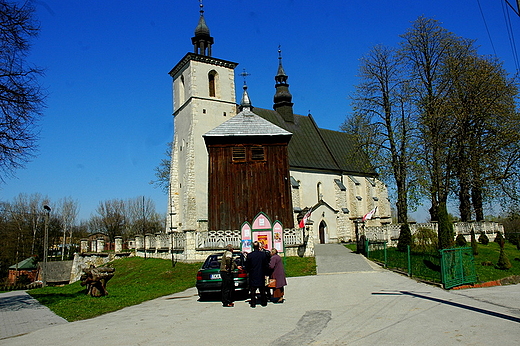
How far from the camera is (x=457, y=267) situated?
48.8 ft

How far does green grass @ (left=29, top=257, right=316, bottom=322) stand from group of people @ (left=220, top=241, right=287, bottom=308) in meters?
3.54

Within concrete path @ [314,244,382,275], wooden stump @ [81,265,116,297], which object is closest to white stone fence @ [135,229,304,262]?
concrete path @ [314,244,382,275]

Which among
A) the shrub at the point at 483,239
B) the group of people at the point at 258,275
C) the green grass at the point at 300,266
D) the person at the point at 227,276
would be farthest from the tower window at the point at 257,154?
the shrub at the point at 483,239

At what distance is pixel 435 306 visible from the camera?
10219 mm

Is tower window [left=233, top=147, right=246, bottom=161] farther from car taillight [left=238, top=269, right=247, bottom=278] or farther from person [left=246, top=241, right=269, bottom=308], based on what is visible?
person [left=246, top=241, right=269, bottom=308]

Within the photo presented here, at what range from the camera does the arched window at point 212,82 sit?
126 ft

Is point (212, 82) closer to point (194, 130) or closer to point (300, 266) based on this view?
point (194, 130)

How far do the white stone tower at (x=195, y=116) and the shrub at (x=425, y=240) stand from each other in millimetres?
16312

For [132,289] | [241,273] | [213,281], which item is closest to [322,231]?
[132,289]

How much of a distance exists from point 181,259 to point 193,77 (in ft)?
62.1

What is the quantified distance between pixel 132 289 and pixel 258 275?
8626 mm

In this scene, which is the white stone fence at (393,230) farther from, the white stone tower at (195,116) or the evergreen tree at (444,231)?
the white stone tower at (195,116)

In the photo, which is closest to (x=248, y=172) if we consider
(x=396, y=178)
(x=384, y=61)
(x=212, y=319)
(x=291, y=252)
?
(x=291, y=252)

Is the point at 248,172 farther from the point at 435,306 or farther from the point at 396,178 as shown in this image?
the point at 435,306
